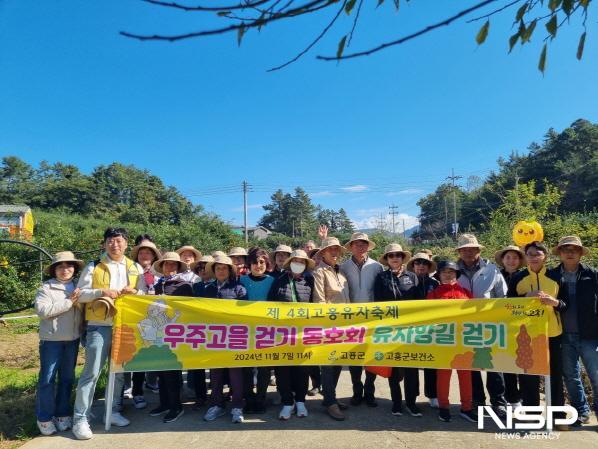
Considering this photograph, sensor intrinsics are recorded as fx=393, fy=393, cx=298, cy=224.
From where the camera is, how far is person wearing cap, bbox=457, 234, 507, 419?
398 centimetres

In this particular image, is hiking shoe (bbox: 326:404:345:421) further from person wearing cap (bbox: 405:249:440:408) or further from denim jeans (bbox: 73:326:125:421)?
denim jeans (bbox: 73:326:125:421)

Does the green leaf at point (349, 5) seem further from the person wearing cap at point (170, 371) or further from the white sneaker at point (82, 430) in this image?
the white sneaker at point (82, 430)

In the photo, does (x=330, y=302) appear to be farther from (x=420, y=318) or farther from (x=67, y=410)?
(x=67, y=410)

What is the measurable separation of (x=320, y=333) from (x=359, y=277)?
2.80 ft

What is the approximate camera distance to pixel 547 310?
3.73 m

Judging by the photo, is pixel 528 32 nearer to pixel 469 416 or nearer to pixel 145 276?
pixel 469 416

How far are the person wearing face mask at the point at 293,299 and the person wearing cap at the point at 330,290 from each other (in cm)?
12

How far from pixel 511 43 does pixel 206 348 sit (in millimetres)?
3510

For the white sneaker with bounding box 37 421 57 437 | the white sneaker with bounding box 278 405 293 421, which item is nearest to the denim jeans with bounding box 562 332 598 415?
the white sneaker with bounding box 278 405 293 421

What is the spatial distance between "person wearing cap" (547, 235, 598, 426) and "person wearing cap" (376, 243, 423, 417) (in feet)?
4.61

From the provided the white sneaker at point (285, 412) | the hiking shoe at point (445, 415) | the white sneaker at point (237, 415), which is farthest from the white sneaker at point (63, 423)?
the hiking shoe at point (445, 415)

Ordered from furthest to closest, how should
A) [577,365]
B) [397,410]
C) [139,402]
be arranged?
[139,402] → [397,410] → [577,365]

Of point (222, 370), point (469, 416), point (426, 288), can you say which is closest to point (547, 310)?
point (426, 288)

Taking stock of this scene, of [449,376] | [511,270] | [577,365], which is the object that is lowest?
[449,376]
